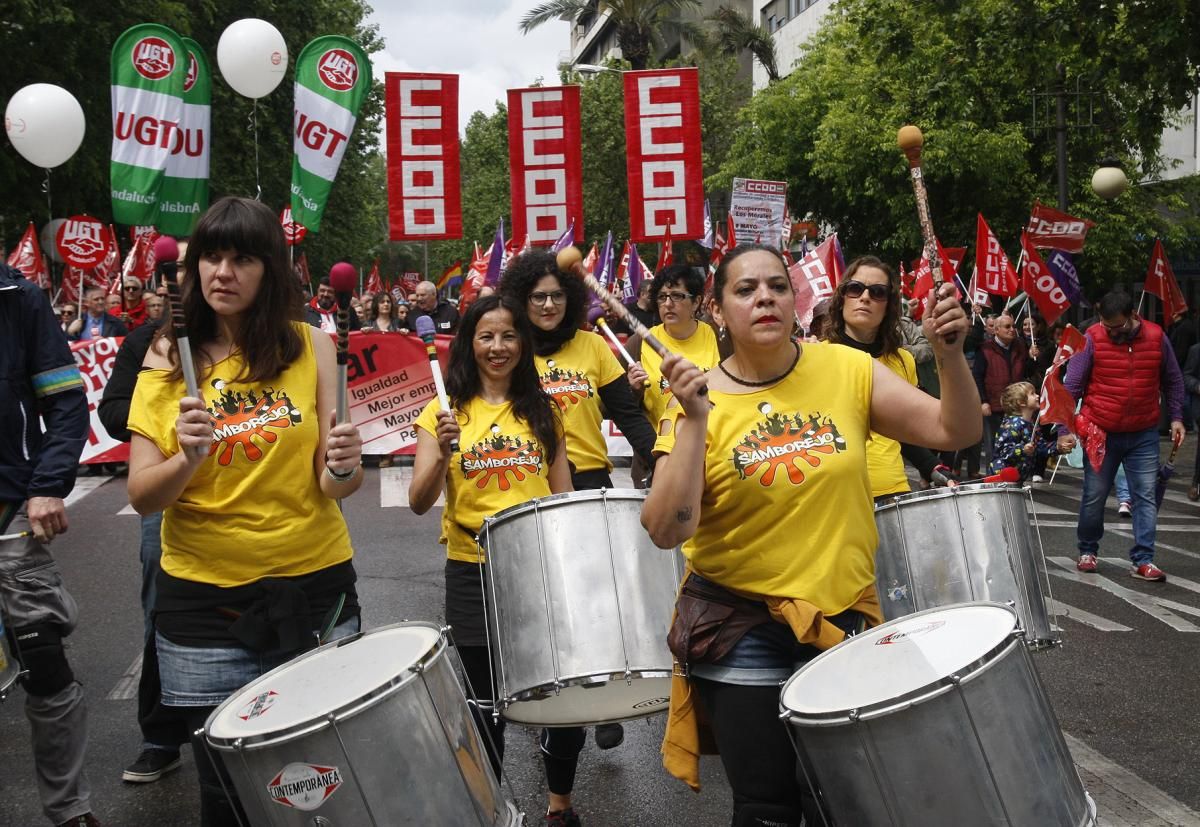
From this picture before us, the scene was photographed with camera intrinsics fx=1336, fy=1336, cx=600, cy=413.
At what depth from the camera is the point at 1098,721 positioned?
5.82 m

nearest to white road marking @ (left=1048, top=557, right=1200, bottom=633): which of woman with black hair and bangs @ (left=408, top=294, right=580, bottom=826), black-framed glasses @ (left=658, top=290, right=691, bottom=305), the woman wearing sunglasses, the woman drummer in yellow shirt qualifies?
the woman wearing sunglasses

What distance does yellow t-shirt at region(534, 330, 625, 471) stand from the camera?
558 centimetres

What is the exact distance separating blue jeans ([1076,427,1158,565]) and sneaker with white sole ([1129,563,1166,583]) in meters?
0.05

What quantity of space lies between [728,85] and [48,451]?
43.7m

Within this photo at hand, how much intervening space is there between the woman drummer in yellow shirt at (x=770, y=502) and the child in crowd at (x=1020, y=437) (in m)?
9.01

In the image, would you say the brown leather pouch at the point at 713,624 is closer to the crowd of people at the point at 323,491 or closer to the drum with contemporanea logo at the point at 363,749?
the crowd of people at the point at 323,491

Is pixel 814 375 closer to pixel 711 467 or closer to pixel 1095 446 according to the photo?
pixel 711 467

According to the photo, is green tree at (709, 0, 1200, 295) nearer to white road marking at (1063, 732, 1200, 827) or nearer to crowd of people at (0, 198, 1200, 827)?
white road marking at (1063, 732, 1200, 827)

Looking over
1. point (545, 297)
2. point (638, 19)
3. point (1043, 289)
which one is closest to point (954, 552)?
point (545, 297)

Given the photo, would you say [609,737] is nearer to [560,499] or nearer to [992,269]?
[560,499]

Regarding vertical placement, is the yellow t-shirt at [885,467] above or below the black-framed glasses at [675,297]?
below

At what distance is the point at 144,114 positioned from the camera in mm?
10828

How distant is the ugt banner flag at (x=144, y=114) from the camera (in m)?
10.6

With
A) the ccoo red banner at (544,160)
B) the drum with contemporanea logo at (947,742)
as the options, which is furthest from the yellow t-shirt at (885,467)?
the ccoo red banner at (544,160)
